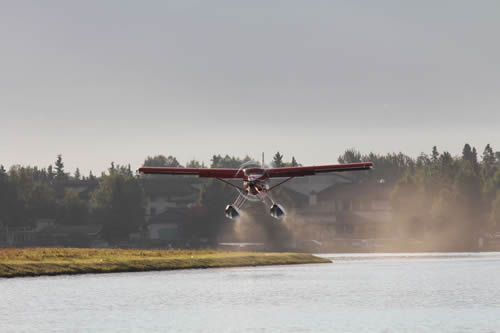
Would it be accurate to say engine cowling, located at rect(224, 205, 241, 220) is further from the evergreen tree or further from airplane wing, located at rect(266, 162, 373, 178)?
the evergreen tree

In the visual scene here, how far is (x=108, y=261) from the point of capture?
82.4m

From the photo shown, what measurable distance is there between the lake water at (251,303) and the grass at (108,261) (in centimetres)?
377

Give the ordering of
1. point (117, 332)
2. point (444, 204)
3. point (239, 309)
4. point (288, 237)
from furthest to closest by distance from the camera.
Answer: point (444, 204) < point (288, 237) < point (239, 309) < point (117, 332)

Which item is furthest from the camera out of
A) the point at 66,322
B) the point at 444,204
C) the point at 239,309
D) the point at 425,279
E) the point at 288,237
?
the point at 444,204

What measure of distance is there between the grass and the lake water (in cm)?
377

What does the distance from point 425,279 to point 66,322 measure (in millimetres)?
34970

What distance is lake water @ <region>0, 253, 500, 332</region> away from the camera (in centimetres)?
3931

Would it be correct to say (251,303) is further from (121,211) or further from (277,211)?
(121,211)

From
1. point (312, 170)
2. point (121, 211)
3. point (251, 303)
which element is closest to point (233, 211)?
point (312, 170)

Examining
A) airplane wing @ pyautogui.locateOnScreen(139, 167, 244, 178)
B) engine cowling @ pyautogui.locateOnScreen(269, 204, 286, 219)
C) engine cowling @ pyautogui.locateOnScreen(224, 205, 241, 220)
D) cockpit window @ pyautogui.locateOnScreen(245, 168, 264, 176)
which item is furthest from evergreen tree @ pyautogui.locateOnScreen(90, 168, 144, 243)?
engine cowling @ pyautogui.locateOnScreen(269, 204, 286, 219)

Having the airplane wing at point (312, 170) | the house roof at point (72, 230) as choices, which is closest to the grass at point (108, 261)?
the airplane wing at point (312, 170)

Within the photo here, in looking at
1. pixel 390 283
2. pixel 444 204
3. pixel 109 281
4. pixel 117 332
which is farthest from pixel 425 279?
pixel 444 204

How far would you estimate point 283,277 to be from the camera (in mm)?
73375

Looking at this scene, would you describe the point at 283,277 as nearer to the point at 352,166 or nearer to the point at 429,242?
the point at 352,166
